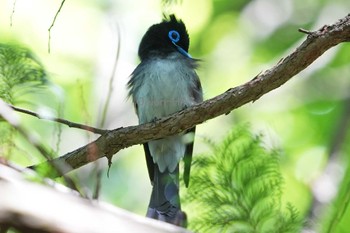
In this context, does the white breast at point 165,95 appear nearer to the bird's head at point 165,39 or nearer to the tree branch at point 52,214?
the bird's head at point 165,39

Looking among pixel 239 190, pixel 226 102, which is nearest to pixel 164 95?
pixel 226 102

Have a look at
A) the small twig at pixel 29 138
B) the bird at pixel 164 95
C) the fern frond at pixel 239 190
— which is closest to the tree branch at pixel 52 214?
the small twig at pixel 29 138

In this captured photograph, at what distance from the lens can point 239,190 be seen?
1.59m

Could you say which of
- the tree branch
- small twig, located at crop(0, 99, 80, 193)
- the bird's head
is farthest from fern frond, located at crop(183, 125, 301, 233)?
the bird's head

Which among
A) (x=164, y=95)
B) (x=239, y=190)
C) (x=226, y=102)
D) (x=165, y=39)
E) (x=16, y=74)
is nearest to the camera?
(x=239, y=190)

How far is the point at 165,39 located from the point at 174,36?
92mm

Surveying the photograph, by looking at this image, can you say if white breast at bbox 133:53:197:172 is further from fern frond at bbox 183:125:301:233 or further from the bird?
fern frond at bbox 183:125:301:233

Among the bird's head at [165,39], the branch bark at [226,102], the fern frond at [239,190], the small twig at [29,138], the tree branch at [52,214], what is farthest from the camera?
the bird's head at [165,39]

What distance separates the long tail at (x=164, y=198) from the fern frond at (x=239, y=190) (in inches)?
62.5

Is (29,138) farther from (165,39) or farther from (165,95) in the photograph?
(165,39)

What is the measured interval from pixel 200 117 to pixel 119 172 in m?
A: 3.63

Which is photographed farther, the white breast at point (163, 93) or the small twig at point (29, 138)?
the white breast at point (163, 93)

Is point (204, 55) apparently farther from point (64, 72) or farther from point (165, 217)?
point (165, 217)

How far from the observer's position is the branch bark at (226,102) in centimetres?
269
